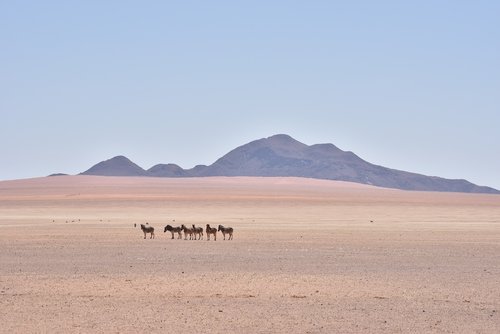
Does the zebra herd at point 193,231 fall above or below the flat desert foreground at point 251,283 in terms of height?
above

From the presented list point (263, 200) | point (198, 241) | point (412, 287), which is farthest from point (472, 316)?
point (263, 200)

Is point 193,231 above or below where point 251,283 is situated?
above

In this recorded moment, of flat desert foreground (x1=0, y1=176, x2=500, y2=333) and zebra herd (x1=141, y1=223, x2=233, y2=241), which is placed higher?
zebra herd (x1=141, y1=223, x2=233, y2=241)

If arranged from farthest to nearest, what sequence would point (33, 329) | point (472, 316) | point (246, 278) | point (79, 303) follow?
point (246, 278) → point (79, 303) → point (472, 316) → point (33, 329)

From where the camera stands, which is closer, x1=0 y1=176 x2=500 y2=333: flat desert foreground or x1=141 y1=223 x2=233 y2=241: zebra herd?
x1=0 y1=176 x2=500 y2=333: flat desert foreground

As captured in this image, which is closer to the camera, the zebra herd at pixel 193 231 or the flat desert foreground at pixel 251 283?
the flat desert foreground at pixel 251 283

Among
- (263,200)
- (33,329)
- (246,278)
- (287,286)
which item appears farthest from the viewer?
(263,200)

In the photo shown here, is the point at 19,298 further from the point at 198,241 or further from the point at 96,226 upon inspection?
the point at 96,226

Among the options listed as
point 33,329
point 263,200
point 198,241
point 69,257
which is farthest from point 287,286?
point 263,200

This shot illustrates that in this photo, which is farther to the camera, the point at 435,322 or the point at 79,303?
the point at 79,303

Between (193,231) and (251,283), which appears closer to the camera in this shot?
(251,283)

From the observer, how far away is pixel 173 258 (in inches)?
1055

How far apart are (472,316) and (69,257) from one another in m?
14.4

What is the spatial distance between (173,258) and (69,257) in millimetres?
3050
